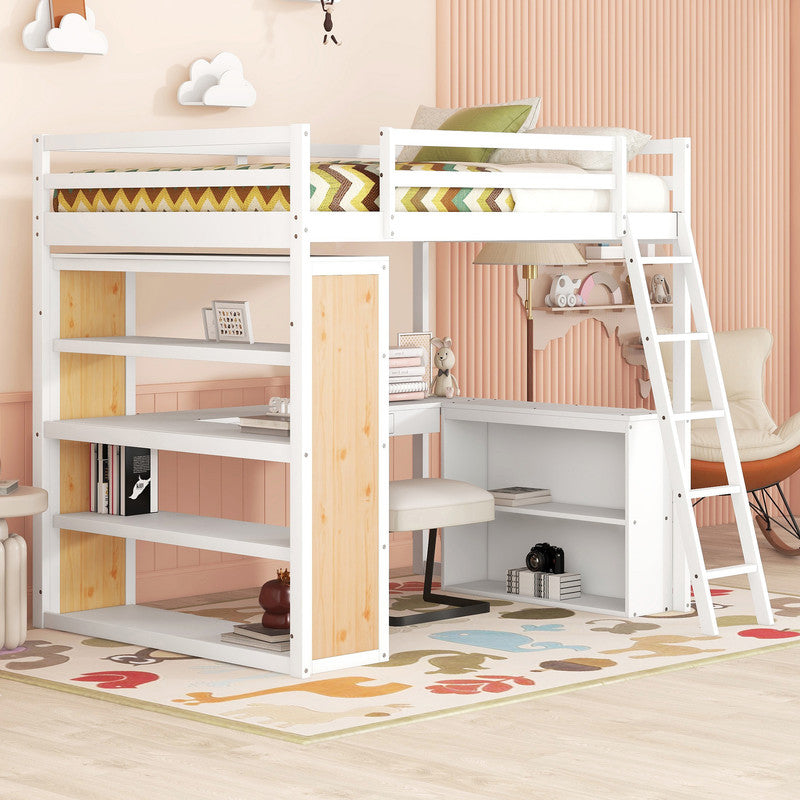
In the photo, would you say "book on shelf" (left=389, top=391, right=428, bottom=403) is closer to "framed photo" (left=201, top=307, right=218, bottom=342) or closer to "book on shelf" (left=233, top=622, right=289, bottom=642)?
"framed photo" (left=201, top=307, right=218, bottom=342)

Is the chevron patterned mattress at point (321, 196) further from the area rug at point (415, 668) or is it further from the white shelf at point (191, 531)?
the area rug at point (415, 668)

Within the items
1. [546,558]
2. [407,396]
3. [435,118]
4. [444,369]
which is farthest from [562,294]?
[546,558]

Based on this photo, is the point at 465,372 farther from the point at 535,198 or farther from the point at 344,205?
the point at 344,205

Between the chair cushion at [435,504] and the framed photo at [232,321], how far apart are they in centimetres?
71

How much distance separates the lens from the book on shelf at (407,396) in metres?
5.78

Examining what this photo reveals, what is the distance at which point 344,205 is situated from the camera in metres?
4.33

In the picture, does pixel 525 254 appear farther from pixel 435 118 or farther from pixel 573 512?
pixel 573 512

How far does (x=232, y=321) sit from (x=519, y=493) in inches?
51.0

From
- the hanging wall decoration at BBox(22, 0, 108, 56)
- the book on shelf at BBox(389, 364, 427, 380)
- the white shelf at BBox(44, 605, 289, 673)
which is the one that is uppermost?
the hanging wall decoration at BBox(22, 0, 108, 56)

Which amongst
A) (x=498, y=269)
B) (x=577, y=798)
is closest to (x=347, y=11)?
(x=498, y=269)

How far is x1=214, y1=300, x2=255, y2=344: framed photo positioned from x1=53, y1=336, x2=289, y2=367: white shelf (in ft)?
0.08

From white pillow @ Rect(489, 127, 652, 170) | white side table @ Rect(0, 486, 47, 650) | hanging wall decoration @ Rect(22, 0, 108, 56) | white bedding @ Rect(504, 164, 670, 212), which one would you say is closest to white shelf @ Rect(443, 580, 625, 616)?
white bedding @ Rect(504, 164, 670, 212)

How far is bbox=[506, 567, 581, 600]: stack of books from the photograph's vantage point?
5398 millimetres

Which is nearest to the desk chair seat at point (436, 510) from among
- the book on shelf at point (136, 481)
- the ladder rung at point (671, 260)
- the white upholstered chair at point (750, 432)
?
the book on shelf at point (136, 481)
